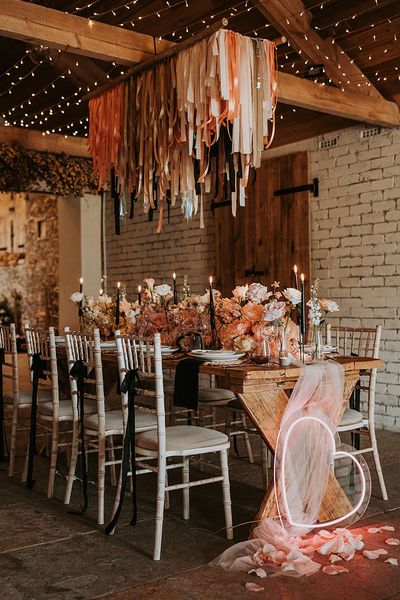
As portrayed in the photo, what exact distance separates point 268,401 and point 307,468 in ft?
1.14

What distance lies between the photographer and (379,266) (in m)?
5.70

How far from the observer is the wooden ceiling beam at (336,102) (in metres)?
5.01

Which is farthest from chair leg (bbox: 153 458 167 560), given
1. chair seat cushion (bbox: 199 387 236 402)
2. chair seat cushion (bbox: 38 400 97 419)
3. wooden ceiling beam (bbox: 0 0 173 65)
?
wooden ceiling beam (bbox: 0 0 173 65)

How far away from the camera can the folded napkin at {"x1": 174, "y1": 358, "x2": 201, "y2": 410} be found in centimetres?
324

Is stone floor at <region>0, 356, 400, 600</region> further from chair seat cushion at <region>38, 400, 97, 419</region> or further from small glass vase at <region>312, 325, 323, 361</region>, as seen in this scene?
small glass vase at <region>312, 325, 323, 361</region>

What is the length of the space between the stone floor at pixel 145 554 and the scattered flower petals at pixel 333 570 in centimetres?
3

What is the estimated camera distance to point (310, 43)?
5324 mm

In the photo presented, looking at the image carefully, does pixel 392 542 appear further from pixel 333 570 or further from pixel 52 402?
pixel 52 402

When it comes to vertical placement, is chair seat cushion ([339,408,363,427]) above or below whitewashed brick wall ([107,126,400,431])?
below

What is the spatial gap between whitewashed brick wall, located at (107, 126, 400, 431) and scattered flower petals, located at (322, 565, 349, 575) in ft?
9.60

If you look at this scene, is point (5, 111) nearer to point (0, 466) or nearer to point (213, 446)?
point (0, 466)

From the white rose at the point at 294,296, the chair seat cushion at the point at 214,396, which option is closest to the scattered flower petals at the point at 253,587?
the white rose at the point at 294,296

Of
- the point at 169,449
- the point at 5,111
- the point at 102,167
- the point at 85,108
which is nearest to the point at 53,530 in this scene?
the point at 169,449

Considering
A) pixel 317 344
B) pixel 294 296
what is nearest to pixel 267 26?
pixel 294 296
